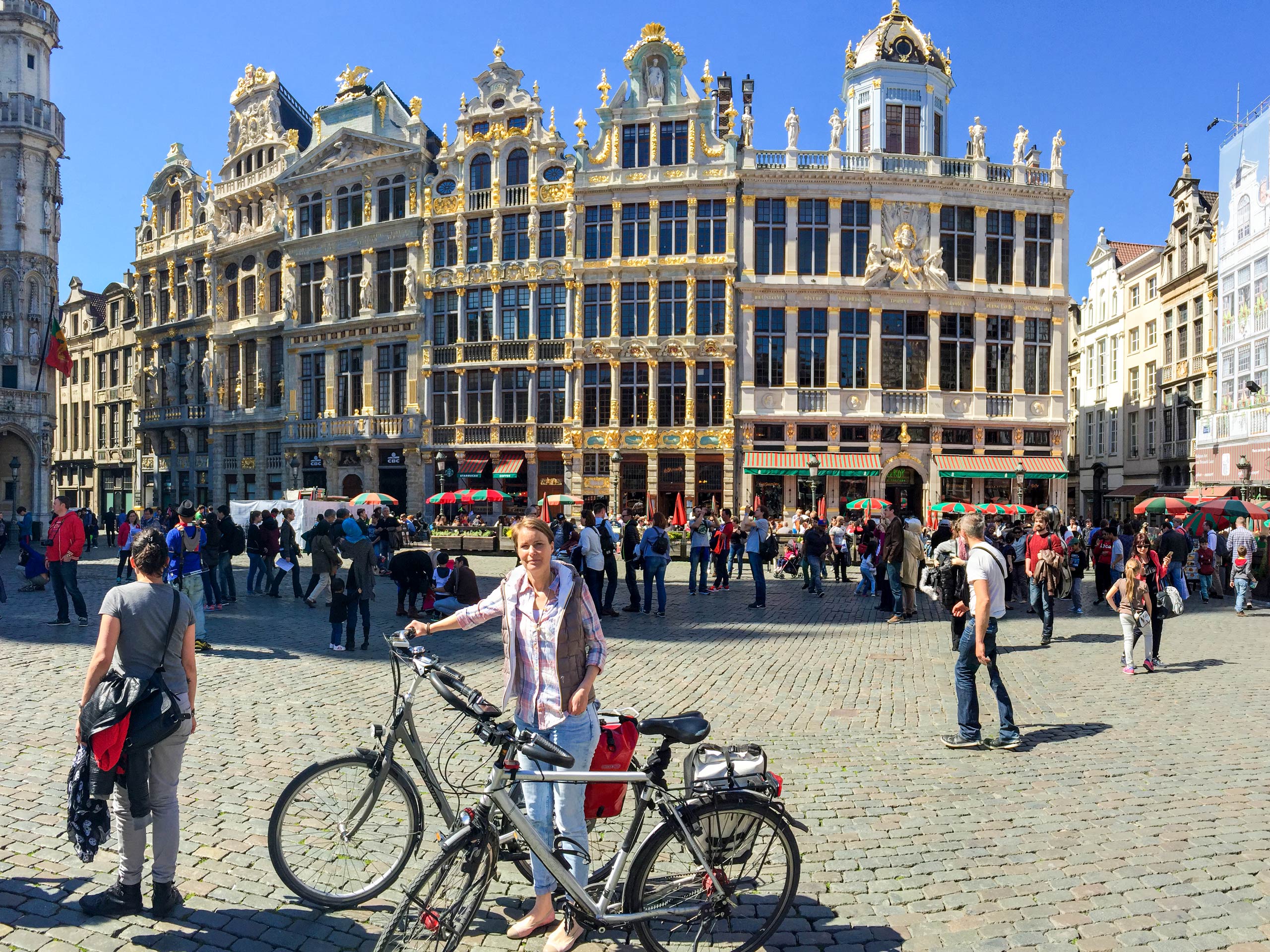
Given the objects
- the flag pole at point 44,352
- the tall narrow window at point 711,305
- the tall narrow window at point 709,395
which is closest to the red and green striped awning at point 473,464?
the tall narrow window at point 709,395

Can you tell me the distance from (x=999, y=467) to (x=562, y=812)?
3557 cm

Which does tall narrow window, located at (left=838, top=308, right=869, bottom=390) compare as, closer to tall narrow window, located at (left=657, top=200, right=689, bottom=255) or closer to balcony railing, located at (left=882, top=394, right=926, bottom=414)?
balcony railing, located at (left=882, top=394, right=926, bottom=414)

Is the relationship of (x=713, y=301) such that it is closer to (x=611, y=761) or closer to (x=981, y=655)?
(x=981, y=655)

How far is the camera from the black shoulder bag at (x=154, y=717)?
4141mm

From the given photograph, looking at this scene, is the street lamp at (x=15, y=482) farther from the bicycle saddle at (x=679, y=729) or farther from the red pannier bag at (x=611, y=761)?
the bicycle saddle at (x=679, y=729)

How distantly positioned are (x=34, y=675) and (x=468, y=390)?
30.6 m

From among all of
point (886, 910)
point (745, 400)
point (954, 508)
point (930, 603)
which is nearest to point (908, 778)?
point (886, 910)

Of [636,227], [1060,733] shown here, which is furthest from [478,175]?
[1060,733]

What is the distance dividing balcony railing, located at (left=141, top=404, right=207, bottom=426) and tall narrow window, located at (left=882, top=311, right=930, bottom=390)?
1384 inches

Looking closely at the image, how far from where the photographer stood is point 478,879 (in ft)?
12.5

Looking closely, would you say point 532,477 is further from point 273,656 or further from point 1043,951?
point 1043,951

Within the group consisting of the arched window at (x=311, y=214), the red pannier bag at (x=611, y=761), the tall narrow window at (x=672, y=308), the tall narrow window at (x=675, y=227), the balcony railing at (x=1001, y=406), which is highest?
the arched window at (x=311, y=214)

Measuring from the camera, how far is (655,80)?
3697 cm

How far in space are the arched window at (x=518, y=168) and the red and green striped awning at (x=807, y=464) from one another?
15.6m
